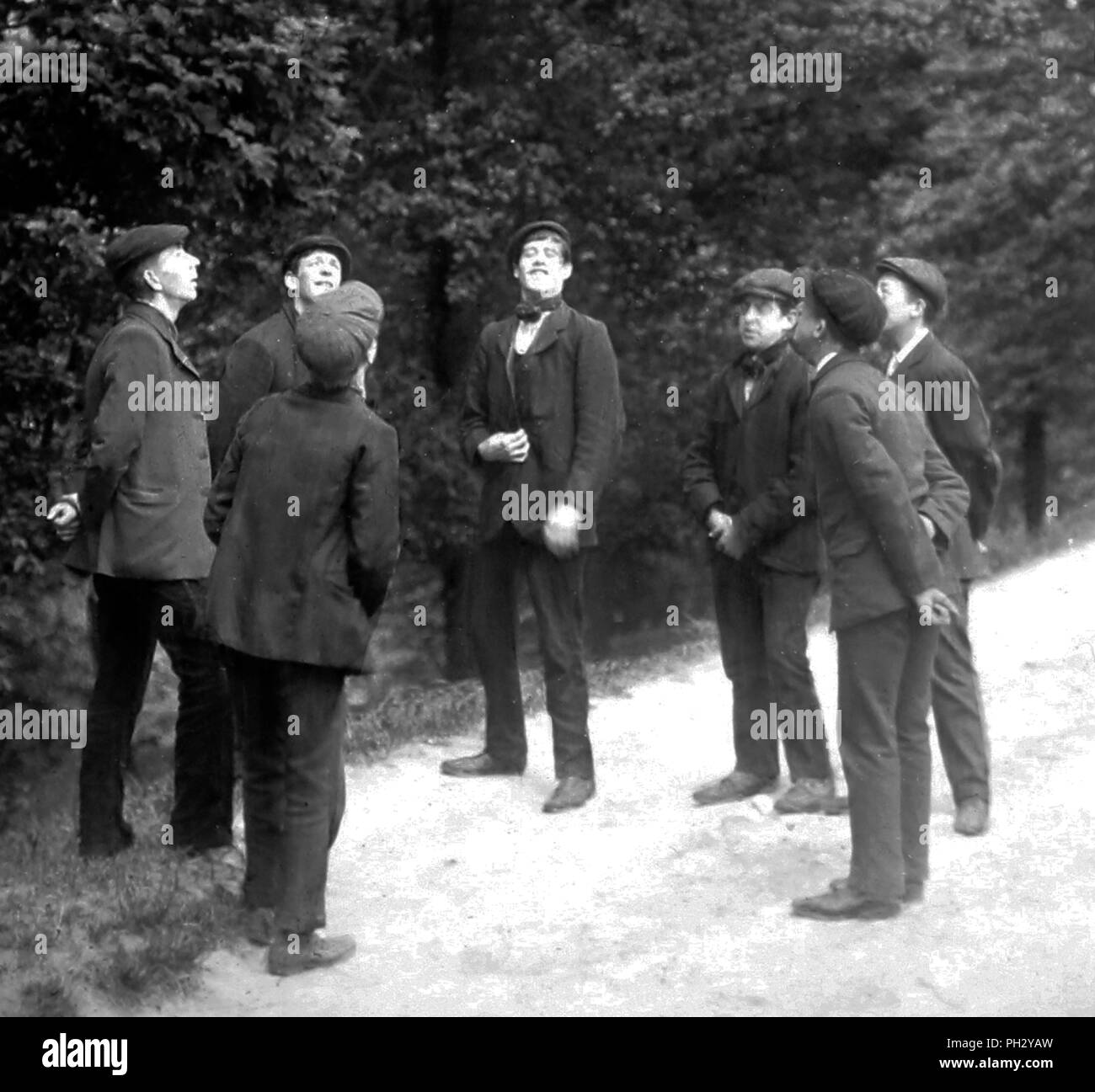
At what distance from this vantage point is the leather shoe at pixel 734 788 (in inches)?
316

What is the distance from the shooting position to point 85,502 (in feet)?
22.4

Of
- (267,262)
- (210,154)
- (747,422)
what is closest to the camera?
(747,422)

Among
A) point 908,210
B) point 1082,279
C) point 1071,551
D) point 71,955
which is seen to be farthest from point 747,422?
point 1082,279

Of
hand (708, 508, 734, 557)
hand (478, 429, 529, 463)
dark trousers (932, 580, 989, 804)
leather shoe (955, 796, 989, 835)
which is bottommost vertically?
leather shoe (955, 796, 989, 835)

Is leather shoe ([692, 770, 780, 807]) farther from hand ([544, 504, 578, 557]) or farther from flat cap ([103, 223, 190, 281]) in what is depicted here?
flat cap ([103, 223, 190, 281])

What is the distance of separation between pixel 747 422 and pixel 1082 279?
40.3 ft

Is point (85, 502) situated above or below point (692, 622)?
above

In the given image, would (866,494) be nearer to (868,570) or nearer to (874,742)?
(868,570)

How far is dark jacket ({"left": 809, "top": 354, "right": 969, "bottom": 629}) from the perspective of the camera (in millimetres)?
6320

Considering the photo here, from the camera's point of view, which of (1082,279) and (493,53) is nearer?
(493,53)

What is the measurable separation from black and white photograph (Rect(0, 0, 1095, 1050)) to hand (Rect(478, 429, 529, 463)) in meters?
0.02

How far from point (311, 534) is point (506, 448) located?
2.10 meters

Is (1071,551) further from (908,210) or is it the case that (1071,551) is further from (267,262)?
(267,262)

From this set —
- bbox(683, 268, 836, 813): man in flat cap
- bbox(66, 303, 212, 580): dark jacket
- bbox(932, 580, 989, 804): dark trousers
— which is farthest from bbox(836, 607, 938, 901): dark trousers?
bbox(66, 303, 212, 580): dark jacket
